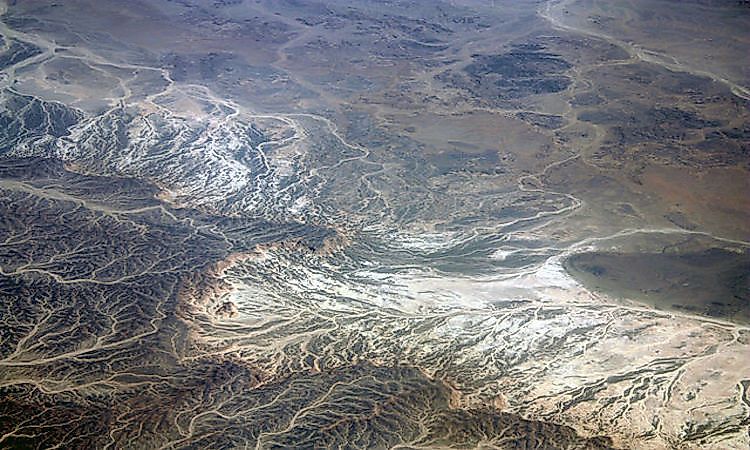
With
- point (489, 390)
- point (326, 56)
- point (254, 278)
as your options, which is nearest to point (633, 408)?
point (489, 390)

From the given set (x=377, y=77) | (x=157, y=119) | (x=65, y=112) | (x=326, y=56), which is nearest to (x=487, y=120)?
(x=377, y=77)

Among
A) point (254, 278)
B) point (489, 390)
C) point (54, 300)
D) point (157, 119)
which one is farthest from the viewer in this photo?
point (157, 119)

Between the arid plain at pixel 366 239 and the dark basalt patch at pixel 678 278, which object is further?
the dark basalt patch at pixel 678 278

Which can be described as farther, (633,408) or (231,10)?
(231,10)

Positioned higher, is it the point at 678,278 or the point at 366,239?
the point at 678,278

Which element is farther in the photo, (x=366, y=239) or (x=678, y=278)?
(x=366, y=239)

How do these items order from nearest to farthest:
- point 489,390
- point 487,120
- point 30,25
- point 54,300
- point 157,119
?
point 489,390 → point 54,300 → point 157,119 → point 487,120 → point 30,25

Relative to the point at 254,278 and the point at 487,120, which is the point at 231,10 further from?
the point at 254,278

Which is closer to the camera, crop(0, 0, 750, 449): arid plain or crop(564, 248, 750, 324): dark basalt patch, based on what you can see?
crop(0, 0, 750, 449): arid plain

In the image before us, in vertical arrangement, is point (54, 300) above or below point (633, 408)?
below
